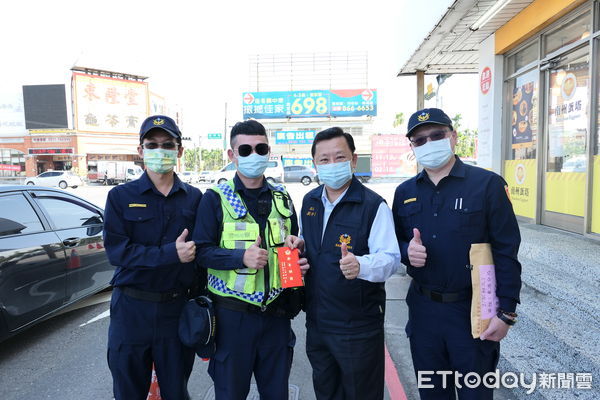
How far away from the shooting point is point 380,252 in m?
1.88

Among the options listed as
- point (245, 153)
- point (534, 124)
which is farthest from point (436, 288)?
point (534, 124)

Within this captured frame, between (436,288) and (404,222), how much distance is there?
1.34ft

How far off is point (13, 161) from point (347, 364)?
49.1 meters

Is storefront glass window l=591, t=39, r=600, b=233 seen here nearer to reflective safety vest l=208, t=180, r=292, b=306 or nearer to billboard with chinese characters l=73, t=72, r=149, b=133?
reflective safety vest l=208, t=180, r=292, b=306

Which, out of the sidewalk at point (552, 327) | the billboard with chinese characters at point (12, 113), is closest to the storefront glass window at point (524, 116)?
the sidewalk at point (552, 327)

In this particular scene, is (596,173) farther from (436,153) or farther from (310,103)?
(310,103)

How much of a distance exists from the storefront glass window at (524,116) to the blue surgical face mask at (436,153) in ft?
18.3

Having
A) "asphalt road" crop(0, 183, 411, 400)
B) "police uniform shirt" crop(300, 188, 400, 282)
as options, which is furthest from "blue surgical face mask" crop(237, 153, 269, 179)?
"asphalt road" crop(0, 183, 411, 400)

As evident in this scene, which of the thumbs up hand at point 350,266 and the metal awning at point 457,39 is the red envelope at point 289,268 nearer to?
the thumbs up hand at point 350,266

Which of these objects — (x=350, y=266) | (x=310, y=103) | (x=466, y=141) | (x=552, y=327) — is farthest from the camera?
(x=466, y=141)

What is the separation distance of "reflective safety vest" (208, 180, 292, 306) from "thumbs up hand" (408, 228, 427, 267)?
2.23 feet

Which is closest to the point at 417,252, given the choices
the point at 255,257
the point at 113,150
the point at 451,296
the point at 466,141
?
the point at 451,296

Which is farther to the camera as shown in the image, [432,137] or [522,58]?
[522,58]

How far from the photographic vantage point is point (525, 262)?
13.9ft
